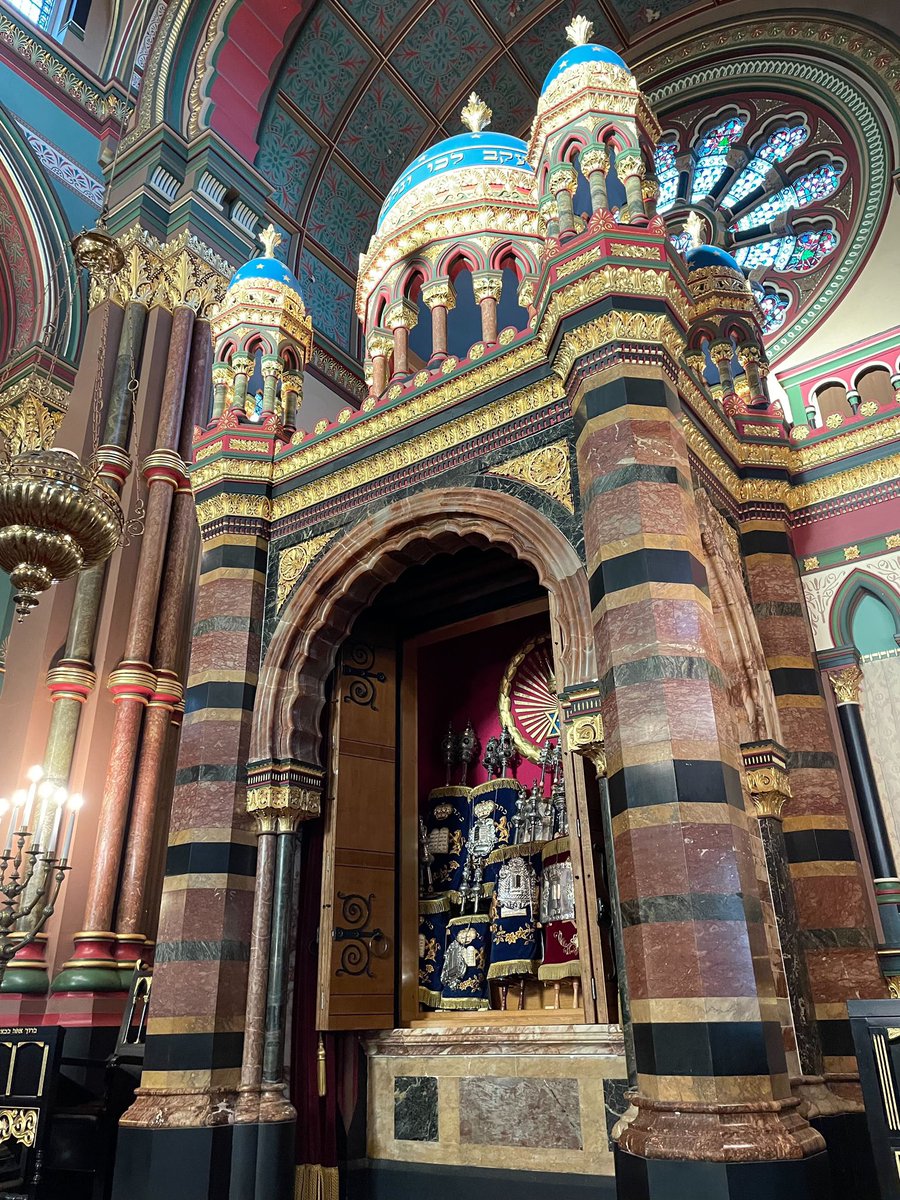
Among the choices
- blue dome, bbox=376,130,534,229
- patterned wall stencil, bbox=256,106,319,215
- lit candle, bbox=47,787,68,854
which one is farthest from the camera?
patterned wall stencil, bbox=256,106,319,215

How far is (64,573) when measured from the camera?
6.41 m

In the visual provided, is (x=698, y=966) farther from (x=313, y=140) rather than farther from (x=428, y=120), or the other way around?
(x=428, y=120)

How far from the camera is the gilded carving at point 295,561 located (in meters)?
6.61

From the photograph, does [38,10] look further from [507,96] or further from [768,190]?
[768,190]

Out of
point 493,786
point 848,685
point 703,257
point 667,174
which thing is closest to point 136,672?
point 493,786

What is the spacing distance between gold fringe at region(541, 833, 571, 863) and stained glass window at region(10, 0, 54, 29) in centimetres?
1129

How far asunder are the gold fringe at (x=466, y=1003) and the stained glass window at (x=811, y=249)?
9.38 meters

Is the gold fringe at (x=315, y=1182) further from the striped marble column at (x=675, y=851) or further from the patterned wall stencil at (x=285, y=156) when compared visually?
the patterned wall stencil at (x=285, y=156)

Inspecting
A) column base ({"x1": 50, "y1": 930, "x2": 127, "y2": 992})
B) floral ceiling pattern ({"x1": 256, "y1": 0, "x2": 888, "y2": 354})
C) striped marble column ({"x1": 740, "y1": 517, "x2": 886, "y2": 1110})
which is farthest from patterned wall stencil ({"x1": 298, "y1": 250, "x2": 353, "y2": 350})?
column base ({"x1": 50, "y1": 930, "x2": 127, "y2": 992})

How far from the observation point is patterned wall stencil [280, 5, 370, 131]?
38.9 feet

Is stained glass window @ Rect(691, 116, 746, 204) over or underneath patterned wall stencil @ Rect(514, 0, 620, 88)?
underneath

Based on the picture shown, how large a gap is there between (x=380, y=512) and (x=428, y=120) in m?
9.23

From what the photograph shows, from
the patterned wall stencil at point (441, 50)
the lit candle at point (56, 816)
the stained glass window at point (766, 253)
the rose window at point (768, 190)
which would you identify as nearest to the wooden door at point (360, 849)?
the lit candle at point (56, 816)

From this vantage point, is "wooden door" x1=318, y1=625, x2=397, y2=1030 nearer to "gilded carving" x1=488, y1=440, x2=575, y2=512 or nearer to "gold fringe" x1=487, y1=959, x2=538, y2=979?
"gold fringe" x1=487, y1=959, x2=538, y2=979
